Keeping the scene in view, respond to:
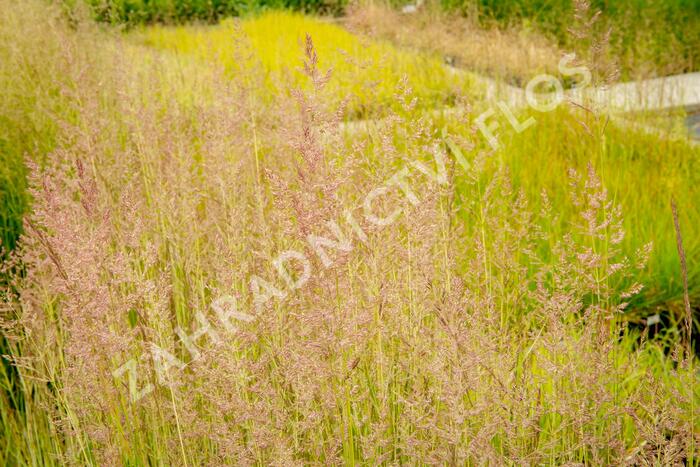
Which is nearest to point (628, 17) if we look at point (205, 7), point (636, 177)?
point (636, 177)

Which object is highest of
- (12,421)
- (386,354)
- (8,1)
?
(8,1)

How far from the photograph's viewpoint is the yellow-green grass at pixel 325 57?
19.9 ft

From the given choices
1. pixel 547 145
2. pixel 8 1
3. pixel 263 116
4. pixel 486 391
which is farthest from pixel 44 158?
pixel 486 391

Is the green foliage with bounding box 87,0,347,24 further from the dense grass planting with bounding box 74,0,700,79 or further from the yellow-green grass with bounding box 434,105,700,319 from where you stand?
the yellow-green grass with bounding box 434,105,700,319

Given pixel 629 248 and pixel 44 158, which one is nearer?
pixel 629 248

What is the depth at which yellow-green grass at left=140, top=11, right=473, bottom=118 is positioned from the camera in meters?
6.08

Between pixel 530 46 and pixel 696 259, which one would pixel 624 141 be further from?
pixel 530 46

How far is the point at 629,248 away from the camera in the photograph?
11.6ft

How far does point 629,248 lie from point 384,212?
2.07m

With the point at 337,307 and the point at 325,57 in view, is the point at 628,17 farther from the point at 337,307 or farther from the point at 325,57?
the point at 337,307

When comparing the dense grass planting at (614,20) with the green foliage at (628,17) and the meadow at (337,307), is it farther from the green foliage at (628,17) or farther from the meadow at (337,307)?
the meadow at (337,307)

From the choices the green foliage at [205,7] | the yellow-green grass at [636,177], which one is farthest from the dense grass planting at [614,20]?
the yellow-green grass at [636,177]

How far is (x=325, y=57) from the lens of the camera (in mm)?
7707

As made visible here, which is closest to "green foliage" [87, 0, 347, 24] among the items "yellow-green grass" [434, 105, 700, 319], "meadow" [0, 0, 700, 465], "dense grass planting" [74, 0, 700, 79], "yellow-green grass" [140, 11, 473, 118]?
"yellow-green grass" [140, 11, 473, 118]
